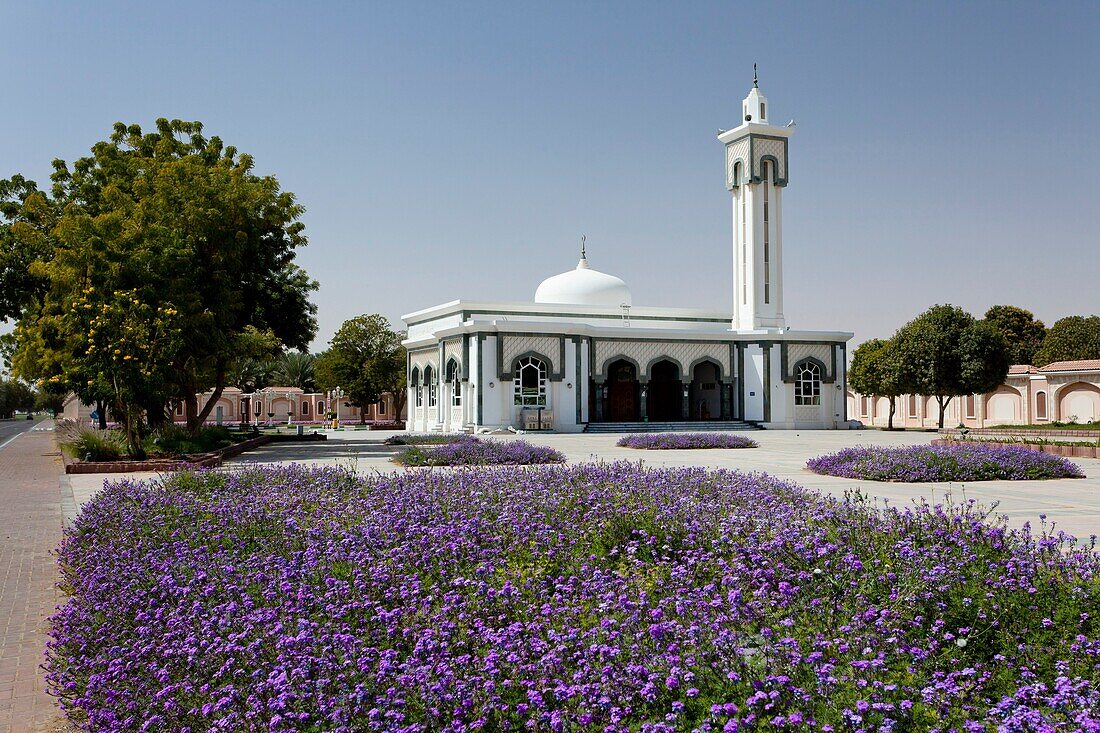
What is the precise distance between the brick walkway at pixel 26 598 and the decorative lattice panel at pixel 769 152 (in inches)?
1385

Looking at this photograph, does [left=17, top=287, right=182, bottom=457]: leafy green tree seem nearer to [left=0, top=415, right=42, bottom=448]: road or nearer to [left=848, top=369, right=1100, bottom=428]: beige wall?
[left=0, top=415, right=42, bottom=448]: road

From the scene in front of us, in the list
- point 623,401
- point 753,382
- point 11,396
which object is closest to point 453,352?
point 623,401

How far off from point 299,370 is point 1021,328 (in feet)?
183

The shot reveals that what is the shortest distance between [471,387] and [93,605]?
32.8 metres

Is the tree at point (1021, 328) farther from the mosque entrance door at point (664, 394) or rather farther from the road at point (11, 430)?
the road at point (11, 430)

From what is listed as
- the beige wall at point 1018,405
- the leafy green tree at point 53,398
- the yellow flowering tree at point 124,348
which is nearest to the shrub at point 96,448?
the yellow flowering tree at point 124,348

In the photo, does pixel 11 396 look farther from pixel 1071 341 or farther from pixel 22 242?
pixel 1071 341

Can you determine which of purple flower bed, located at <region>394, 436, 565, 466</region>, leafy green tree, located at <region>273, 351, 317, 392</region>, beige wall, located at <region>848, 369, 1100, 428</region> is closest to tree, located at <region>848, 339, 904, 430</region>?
beige wall, located at <region>848, 369, 1100, 428</region>

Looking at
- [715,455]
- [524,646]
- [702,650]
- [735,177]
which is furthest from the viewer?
[735,177]

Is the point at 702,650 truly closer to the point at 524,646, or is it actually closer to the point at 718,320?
the point at 524,646

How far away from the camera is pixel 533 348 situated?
3875cm

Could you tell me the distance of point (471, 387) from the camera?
3825 cm

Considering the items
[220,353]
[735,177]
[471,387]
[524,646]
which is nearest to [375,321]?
[471,387]

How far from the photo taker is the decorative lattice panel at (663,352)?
41.0m
